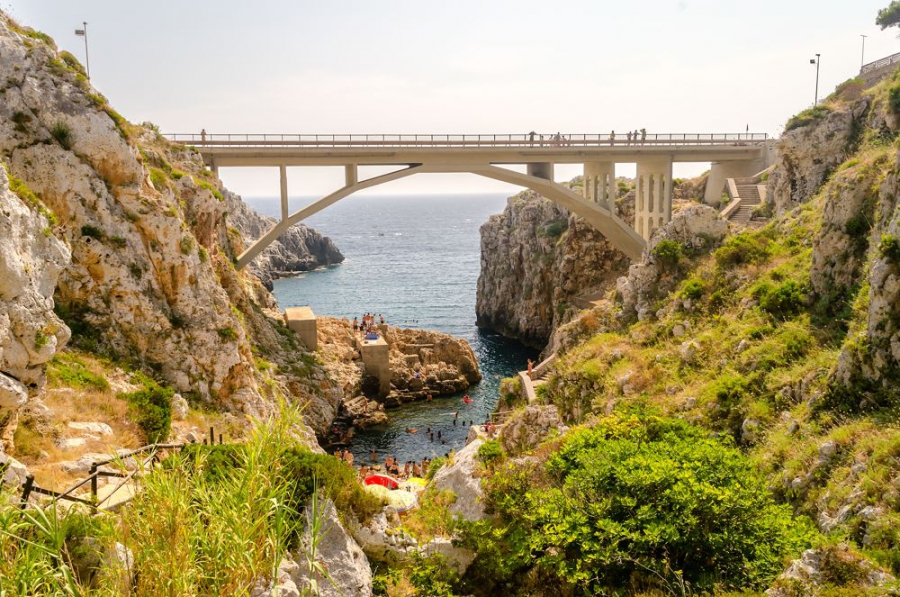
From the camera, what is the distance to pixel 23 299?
11.5m

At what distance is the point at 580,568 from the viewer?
30.9 ft

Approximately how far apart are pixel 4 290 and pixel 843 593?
1318 centimetres

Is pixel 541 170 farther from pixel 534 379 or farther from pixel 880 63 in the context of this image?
pixel 880 63

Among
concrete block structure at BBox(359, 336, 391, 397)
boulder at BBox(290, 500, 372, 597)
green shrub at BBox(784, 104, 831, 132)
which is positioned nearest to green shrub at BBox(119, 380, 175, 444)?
boulder at BBox(290, 500, 372, 597)

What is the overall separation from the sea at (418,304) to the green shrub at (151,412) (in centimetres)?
1420

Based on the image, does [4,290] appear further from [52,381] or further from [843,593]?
[843,593]

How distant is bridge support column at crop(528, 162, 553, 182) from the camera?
38.5m

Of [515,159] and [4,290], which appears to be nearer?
[4,290]

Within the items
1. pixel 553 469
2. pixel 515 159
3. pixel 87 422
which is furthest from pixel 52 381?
pixel 515 159

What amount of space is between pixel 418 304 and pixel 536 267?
1922cm

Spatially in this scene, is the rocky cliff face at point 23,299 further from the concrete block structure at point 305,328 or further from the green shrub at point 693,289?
the concrete block structure at point 305,328

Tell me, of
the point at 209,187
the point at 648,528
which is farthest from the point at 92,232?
the point at 648,528

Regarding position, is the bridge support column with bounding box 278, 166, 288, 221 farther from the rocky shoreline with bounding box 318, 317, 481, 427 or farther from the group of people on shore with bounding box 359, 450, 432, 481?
the group of people on shore with bounding box 359, 450, 432, 481

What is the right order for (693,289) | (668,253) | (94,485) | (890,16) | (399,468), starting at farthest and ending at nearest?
(890,16), (399,468), (668,253), (693,289), (94,485)
